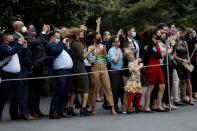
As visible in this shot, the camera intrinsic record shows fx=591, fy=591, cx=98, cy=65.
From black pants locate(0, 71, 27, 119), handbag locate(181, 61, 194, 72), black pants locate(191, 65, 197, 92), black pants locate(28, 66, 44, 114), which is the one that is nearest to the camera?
black pants locate(0, 71, 27, 119)

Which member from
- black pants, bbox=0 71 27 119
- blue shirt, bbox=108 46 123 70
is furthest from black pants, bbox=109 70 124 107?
black pants, bbox=0 71 27 119

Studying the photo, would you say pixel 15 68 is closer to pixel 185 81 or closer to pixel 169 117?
pixel 169 117

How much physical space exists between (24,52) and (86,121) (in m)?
2.05

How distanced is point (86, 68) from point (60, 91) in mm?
1396

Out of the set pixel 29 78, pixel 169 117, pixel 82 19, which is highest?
pixel 82 19

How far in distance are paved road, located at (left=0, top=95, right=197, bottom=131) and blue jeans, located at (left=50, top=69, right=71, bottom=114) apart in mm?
362

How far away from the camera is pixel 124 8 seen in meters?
25.9

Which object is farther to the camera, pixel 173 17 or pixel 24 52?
pixel 173 17

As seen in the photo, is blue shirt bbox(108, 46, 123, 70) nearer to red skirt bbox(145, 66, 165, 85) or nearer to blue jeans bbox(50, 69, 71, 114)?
red skirt bbox(145, 66, 165, 85)

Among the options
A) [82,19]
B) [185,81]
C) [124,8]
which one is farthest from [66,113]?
[124,8]

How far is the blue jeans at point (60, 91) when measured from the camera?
43.5ft

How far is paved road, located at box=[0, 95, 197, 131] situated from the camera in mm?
11703

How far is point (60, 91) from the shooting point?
523 inches

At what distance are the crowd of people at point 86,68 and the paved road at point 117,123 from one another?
17.5 inches
